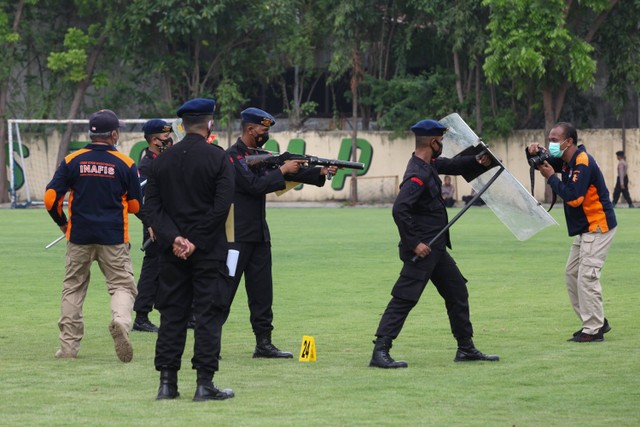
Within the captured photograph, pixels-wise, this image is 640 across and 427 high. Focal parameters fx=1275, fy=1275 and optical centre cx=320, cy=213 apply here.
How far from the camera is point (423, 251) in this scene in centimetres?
988

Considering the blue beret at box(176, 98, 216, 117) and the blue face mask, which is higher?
the blue beret at box(176, 98, 216, 117)

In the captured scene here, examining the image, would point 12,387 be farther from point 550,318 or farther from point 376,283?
point 376,283

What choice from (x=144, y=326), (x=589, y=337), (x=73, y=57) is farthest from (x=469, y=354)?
(x=73, y=57)

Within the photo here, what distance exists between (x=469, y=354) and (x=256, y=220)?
208cm

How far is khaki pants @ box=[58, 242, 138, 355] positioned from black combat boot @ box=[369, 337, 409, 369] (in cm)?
210

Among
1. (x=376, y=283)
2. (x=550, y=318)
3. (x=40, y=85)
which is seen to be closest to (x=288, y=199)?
(x=40, y=85)

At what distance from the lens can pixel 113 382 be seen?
9344mm

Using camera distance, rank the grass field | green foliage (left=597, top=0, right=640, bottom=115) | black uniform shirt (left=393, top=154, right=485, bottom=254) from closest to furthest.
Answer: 1. the grass field
2. black uniform shirt (left=393, top=154, right=485, bottom=254)
3. green foliage (left=597, top=0, right=640, bottom=115)

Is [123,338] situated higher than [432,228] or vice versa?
[432,228]

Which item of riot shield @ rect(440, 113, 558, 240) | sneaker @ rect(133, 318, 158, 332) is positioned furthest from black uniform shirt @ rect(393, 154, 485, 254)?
sneaker @ rect(133, 318, 158, 332)

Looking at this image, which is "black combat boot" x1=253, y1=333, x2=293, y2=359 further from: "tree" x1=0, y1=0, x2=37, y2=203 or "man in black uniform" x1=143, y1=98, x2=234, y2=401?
"tree" x1=0, y1=0, x2=37, y2=203

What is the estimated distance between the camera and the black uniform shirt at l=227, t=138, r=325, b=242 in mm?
10211

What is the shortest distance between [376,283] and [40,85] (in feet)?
112

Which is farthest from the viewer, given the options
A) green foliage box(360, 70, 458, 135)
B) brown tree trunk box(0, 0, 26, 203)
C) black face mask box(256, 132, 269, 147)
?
brown tree trunk box(0, 0, 26, 203)
